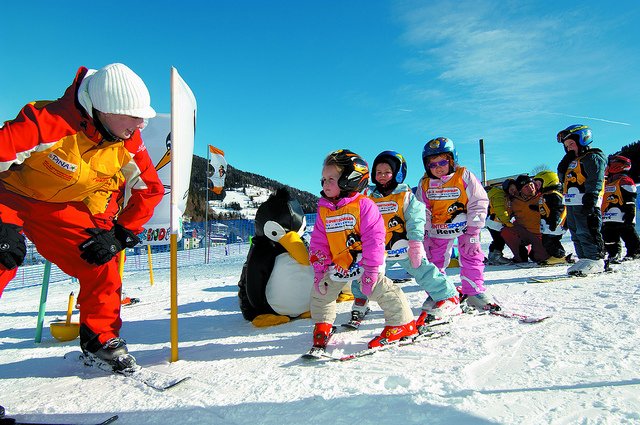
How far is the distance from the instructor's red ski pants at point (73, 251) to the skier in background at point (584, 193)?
5550 millimetres

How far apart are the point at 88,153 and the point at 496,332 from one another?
10.3 feet

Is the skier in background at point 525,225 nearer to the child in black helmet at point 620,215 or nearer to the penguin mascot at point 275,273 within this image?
the child in black helmet at point 620,215

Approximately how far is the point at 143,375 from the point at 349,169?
195 cm

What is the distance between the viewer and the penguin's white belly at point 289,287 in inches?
156

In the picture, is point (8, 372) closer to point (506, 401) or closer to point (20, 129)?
point (20, 129)

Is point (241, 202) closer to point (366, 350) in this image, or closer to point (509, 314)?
point (509, 314)

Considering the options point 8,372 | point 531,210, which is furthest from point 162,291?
point 531,210

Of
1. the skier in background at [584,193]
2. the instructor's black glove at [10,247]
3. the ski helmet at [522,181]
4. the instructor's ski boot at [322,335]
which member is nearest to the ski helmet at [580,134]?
the skier in background at [584,193]

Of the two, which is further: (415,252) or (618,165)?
(618,165)

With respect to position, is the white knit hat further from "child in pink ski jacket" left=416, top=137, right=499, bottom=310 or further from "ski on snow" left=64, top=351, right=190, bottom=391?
"child in pink ski jacket" left=416, top=137, right=499, bottom=310

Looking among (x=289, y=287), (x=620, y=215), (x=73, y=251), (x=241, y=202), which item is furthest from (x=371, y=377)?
(x=241, y=202)

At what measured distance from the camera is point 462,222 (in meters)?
3.88

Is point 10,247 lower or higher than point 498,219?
lower

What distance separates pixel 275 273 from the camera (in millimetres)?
4016
